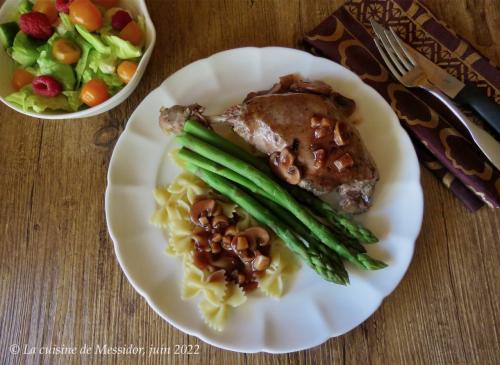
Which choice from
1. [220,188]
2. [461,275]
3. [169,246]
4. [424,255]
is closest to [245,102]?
[220,188]

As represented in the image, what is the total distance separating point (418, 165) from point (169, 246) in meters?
1.73

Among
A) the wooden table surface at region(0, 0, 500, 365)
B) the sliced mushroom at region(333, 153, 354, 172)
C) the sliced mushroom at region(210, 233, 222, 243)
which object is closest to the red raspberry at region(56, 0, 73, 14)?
the wooden table surface at region(0, 0, 500, 365)

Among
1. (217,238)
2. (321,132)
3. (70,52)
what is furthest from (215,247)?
(70,52)

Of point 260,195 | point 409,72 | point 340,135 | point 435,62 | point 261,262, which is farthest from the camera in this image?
point 435,62

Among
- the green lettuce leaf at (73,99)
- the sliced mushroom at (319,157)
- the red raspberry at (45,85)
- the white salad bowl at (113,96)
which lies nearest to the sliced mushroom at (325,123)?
the sliced mushroom at (319,157)

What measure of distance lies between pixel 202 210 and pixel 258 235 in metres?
0.41

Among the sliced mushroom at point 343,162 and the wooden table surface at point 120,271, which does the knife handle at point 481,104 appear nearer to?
the wooden table surface at point 120,271

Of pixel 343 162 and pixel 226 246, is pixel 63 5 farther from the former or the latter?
pixel 343 162

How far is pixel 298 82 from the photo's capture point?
295cm

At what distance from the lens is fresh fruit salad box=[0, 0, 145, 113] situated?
2941mm

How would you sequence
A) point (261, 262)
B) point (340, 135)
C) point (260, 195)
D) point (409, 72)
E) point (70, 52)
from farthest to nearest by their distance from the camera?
1. point (409, 72)
2. point (70, 52)
3. point (260, 195)
4. point (261, 262)
5. point (340, 135)

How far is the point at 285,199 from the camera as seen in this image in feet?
9.04

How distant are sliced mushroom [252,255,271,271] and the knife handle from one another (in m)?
1.72

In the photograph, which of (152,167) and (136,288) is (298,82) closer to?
(152,167)
